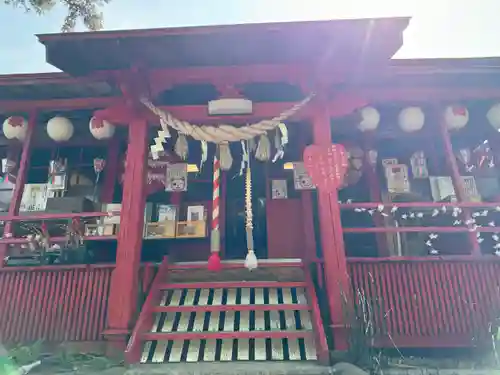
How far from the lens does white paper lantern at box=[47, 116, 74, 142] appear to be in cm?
765

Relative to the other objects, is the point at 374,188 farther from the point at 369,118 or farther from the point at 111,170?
the point at 111,170

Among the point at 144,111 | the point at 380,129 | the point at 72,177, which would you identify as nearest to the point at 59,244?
the point at 72,177

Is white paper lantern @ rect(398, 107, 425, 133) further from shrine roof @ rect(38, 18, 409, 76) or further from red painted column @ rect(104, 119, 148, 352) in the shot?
red painted column @ rect(104, 119, 148, 352)

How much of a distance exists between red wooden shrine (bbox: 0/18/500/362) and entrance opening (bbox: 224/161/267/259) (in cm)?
37

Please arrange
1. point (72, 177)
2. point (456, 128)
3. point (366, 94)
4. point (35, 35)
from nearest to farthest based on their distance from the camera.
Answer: point (35, 35), point (366, 94), point (456, 128), point (72, 177)

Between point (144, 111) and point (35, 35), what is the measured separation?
1847 millimetres

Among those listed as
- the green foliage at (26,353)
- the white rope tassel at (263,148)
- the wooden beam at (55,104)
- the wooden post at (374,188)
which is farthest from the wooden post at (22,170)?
the wooden post at (374,188)

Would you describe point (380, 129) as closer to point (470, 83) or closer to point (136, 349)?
point (470, 83)

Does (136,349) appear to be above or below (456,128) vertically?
below

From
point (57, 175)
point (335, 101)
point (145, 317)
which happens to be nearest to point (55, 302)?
point (145, 317)

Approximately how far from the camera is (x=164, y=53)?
621 cm

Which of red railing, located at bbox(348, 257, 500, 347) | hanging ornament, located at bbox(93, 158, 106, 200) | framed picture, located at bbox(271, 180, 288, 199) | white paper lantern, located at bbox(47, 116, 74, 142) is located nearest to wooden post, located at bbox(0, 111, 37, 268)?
white paper lantern, located at bbox(47, 116, 74, 142)

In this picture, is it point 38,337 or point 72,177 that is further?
point 72,177

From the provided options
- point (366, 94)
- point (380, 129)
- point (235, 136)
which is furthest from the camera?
point (380, 129)
